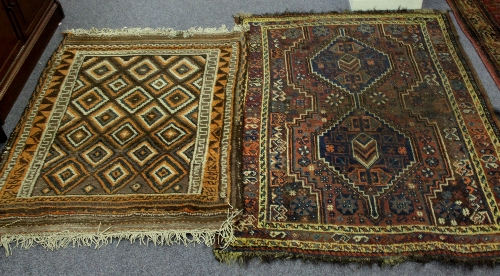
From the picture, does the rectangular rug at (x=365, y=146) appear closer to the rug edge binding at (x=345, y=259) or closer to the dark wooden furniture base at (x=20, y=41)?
the rug edge binding at (x=345, y=259)

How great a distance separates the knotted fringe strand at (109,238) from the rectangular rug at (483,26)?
1627 millimetres

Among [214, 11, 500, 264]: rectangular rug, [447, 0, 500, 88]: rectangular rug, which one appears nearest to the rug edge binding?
[214, 11, 500, 264]: rectangular rug

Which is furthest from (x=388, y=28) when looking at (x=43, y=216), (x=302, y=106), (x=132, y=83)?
(x=43, y=216)

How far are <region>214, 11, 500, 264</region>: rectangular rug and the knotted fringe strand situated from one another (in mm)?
53

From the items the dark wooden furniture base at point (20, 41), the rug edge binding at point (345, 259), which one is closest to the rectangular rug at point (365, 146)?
the rug edge binding at point (345, 259)

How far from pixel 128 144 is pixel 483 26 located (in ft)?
6.93

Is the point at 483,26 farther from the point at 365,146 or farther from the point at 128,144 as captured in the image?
the point at 128,144

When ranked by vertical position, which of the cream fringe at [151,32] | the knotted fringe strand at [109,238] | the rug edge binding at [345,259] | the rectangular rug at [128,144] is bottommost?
the rug edge binding at [345,259]

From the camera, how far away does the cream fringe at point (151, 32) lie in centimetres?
269

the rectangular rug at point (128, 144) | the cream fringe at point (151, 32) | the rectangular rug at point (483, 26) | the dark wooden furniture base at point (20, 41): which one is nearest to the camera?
the rectangular rug at point (128, 144)

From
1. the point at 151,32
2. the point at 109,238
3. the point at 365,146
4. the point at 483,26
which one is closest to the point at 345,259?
the point at 365,146

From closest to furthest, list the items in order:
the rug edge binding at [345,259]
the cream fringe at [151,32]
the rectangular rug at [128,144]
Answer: the rug edge binding at [345,259] < the rectangular rug at [128,144] < the cream fringe at [151,32]

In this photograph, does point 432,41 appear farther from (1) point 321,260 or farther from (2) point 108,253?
(2) point 108,253

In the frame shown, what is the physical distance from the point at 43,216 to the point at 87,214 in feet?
0.55
